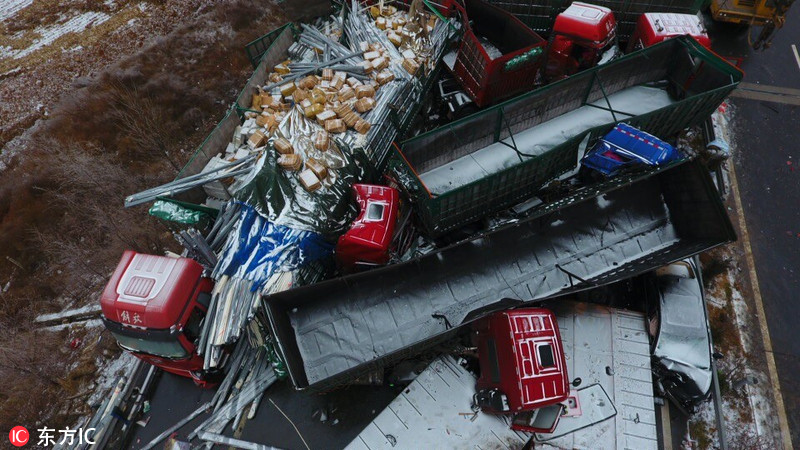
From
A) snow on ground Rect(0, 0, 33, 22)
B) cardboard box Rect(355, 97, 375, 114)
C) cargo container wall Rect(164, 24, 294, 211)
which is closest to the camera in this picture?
cargo container wall Rect(164, 24, 294, 211)

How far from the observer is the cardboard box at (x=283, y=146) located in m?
9.87

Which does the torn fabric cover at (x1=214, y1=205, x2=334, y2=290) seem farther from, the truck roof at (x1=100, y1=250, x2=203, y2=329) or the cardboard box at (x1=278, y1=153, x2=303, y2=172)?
the cardboard box at (x1=278, y1=153, x2=303, y2=172)

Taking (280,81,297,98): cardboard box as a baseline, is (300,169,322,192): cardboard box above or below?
below

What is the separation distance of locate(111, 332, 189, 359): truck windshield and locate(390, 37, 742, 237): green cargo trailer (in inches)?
223

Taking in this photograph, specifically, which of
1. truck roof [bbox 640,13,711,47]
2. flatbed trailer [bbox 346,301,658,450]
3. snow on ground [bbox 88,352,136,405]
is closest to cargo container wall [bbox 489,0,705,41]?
truck roof [bbox 640,13,711,47]

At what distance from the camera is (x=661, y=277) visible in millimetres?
8953

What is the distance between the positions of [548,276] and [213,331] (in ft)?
23.9

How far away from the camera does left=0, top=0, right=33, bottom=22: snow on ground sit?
18.0m

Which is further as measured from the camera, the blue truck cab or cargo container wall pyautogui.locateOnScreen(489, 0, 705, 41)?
cargo container wall pyautogui.locateOnScreen(489, 0, 705, 41)

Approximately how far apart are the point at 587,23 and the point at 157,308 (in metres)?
A: 12.9

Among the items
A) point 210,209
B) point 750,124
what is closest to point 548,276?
point 210,209

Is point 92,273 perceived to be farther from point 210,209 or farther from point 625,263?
point 625,263

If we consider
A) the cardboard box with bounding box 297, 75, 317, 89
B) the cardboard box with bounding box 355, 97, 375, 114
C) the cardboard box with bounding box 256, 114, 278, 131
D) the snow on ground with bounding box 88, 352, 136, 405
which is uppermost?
the cardboard box with bounding box 297, 75, 317, 89

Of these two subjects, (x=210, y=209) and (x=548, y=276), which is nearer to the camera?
(x=548, y=276)
